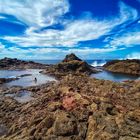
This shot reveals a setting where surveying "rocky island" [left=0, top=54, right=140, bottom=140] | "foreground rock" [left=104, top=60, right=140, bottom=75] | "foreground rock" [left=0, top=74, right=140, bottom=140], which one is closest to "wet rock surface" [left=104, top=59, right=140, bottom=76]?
"foreground rock" [left=104, top=60, right=140, bottom=75]

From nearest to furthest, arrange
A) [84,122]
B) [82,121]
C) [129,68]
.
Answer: [84,122]
[82,121]
[129,68]

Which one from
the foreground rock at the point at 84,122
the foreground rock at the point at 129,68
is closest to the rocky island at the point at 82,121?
the foreground rock at the point at 84,122

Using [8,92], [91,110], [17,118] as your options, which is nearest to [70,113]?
[91,110]

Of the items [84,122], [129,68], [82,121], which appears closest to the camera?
[84,122]

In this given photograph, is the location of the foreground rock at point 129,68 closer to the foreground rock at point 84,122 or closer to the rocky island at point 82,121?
the rocky island at point 82,121

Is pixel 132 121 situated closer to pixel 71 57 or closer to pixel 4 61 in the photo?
pixel 71 57

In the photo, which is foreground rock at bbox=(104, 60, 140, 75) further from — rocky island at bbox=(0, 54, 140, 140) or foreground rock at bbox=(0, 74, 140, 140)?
foreground rock at bbox=(0, 74, 140, 140)

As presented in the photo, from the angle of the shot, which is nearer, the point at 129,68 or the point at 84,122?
the point at 84,122

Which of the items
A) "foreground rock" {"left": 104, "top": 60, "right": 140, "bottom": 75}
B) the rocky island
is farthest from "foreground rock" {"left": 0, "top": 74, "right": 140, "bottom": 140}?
"foreground rock" {"left": 104, "top": 60, "right": 140, "bottom": 75}

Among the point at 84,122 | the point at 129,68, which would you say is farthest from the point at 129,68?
the point at 84,122

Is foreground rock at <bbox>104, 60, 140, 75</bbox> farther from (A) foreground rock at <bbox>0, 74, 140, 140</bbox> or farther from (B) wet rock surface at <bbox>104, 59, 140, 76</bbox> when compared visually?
(A) foreground rock at <bbox>0, 74, 140, 140</bbox>

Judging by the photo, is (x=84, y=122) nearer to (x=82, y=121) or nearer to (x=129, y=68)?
(x=82, y=121)

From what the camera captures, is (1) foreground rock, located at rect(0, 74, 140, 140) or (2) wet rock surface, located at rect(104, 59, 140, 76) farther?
(2) wet rock surface, located at rect(104, 59, 140, 76)

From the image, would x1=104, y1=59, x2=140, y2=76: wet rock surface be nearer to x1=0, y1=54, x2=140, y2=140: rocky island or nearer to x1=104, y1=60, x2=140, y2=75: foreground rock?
x1=104, y1=60, x2=140, y2=75: foreground rock
